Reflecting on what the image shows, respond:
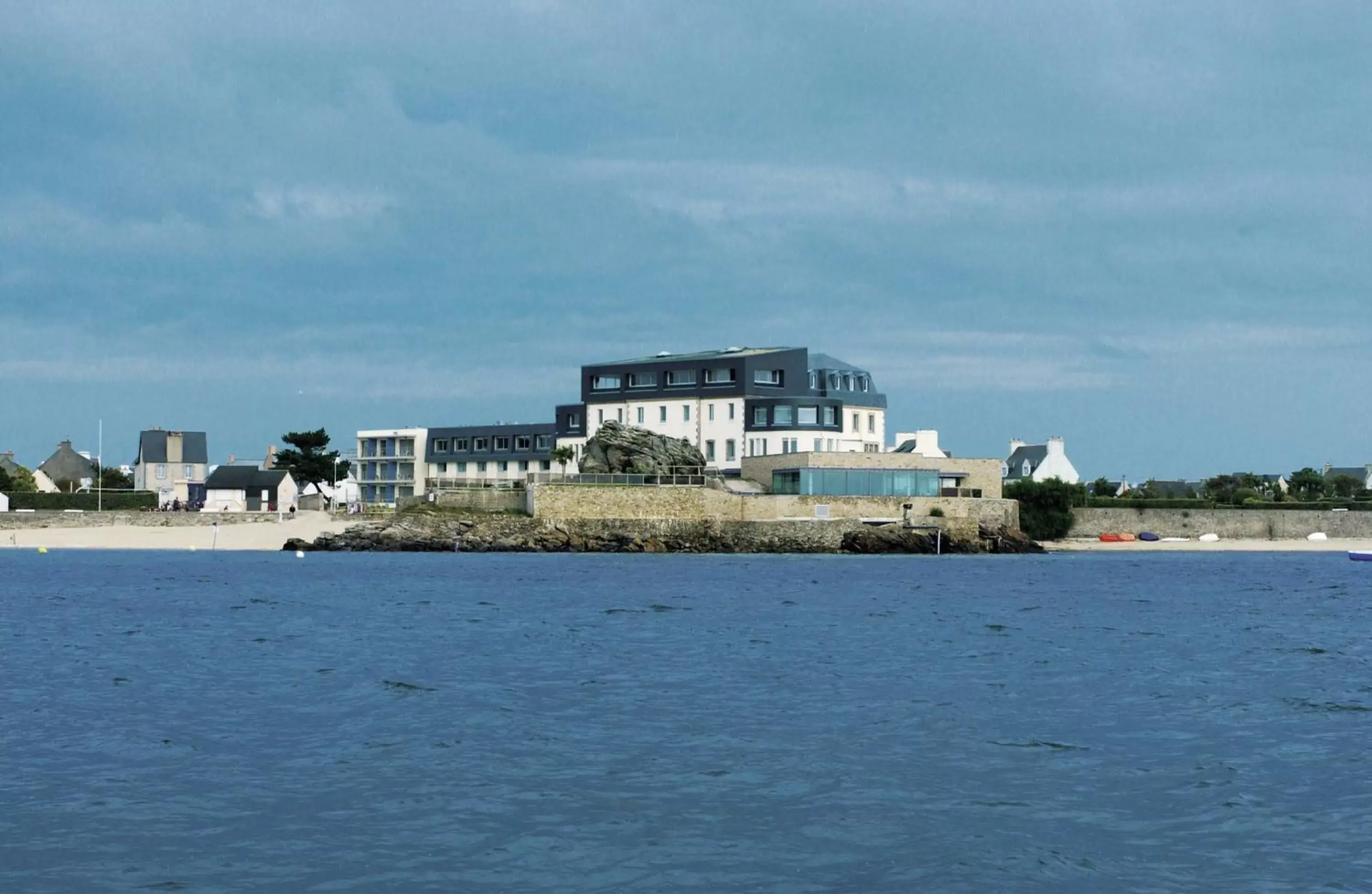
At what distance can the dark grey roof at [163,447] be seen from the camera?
177 metres

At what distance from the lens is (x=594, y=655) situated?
112ft

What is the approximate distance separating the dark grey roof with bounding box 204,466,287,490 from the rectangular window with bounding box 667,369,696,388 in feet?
159

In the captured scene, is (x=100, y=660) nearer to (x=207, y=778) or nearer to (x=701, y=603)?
(x=207, y=778)

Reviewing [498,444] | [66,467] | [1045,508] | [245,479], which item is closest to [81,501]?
[245,479]

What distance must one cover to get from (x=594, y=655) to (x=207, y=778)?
16115mm

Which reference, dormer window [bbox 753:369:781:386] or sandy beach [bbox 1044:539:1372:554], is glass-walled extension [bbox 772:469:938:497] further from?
dormer window [bbox 753:369:781:386]

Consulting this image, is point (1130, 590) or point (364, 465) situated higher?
point (364, 465)

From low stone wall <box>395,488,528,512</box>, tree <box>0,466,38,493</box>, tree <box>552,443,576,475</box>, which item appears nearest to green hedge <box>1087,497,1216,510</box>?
tree <box>552,443,576,475</box>

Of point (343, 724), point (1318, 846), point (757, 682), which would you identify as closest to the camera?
point (1318, 846)

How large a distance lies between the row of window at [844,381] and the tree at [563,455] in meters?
23.0

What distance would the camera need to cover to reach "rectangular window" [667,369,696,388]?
417ft

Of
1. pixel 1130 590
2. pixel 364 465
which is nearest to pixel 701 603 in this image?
pixel 1130 590

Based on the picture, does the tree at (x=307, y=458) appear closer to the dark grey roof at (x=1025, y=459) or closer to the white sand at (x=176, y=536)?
the white sand at (x=176, y=536)

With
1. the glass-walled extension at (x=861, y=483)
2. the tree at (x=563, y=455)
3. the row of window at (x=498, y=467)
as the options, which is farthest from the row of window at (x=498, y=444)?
the glass-walled extension at (x=861, y=483)
